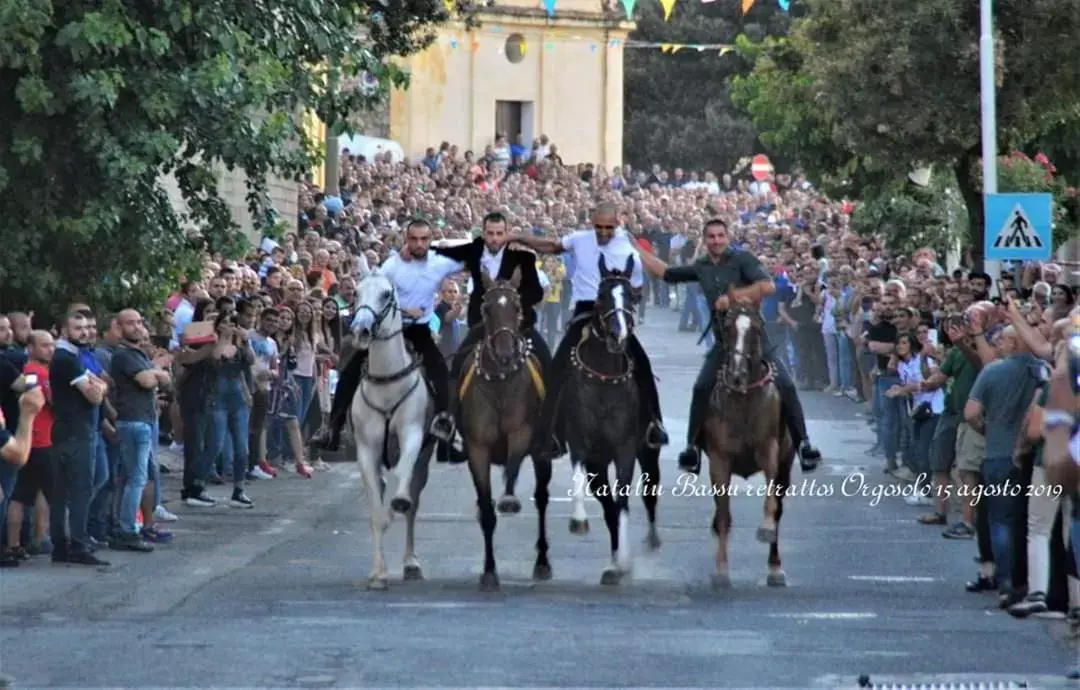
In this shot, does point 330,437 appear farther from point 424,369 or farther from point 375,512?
point 375,512

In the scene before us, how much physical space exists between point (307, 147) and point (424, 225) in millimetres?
4707

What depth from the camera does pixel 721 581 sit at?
56.8 ft

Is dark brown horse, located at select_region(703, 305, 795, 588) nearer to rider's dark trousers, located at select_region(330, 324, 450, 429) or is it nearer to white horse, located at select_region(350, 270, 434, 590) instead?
rider's dark trousers, located at select_region(330, 324, 450, 429)

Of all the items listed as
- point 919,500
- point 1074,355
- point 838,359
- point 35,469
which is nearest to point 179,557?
point 35,469

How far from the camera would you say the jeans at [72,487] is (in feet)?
61.1

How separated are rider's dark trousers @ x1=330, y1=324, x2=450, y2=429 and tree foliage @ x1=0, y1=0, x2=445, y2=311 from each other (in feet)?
10.0

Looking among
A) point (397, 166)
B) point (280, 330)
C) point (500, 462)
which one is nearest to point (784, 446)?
point (500, 462)

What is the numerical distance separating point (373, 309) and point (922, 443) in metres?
8.44

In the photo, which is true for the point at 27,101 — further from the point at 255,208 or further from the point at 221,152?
the point at 255,208

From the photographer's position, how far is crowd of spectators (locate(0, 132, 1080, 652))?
54.4 feet

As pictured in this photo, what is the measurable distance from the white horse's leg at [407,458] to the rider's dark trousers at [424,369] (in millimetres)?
456

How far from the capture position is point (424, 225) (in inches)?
713

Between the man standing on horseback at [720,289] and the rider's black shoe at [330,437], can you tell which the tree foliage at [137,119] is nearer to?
the rider's black shoe at [330,437]

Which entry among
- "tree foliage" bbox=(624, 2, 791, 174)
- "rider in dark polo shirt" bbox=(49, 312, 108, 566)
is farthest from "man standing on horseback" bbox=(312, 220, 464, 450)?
"tree foliage" bbox=(624, 2, 791, 174)
